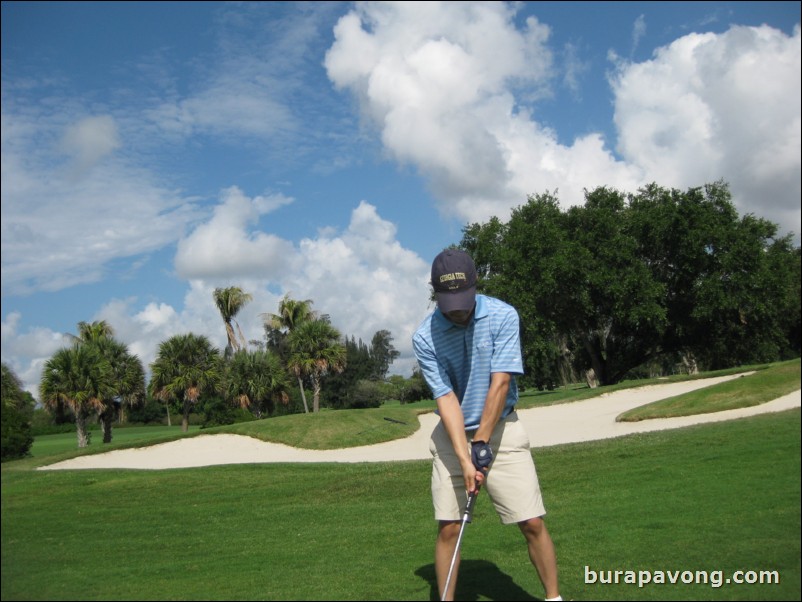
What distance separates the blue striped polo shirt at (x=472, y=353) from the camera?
4.60m

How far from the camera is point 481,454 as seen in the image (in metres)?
4.45

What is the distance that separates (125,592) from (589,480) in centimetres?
576

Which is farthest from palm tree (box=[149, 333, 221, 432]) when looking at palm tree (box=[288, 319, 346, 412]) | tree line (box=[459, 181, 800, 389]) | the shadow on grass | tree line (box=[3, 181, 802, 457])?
the shadow on grass

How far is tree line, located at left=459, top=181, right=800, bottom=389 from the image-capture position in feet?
112

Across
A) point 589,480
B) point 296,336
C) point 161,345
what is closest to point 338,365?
point 296,336

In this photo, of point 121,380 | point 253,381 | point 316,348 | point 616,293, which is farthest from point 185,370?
point 616,293

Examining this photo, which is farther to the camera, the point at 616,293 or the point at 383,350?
the point at 383,350

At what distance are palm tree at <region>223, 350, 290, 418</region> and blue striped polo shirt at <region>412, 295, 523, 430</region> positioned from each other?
135ft

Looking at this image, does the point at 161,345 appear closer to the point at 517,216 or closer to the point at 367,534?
the point at 517,216

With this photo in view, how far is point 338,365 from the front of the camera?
154 ft

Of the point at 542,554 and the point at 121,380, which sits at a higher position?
the point at 121,380

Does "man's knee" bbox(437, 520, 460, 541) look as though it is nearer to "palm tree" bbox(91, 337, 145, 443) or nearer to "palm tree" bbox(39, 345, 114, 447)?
"palm tree" bbox(39, 345, 114, 447)

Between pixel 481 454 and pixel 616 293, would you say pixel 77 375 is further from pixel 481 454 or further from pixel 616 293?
pixel 616 293

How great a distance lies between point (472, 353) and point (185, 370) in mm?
41418
